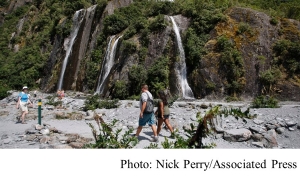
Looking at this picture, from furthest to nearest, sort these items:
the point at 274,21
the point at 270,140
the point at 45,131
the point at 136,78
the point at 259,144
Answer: the point at 274,21
the point at 136,78
the point at 45,131
the point at 270,140
the point at 259,144

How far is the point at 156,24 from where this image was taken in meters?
19.3

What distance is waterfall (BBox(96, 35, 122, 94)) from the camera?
20.0 m

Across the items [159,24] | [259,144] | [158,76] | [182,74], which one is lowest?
[259,144]

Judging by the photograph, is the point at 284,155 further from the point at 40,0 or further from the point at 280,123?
the point at 40,0

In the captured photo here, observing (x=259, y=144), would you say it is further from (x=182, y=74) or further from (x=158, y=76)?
(x=182, y=74)

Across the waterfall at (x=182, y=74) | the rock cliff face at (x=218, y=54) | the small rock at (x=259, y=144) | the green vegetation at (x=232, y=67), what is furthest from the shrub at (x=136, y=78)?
the small rock at (x=259, y=144)

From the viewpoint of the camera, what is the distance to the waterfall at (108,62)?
20016 millimetres

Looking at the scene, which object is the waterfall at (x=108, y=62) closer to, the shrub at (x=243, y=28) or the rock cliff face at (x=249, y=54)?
the rock cliff face at (x=249, y=54)

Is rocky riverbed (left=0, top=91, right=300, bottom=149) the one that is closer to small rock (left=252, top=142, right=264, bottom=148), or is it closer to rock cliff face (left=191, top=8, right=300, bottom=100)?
small rock (left=252, top=142, right=264, bottom=148)

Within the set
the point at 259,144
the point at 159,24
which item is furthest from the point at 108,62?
the point at 259,144

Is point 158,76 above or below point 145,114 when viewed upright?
above

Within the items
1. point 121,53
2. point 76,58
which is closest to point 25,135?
point 121,53

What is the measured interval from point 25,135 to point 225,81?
1305 cm

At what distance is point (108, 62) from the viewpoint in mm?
20422
